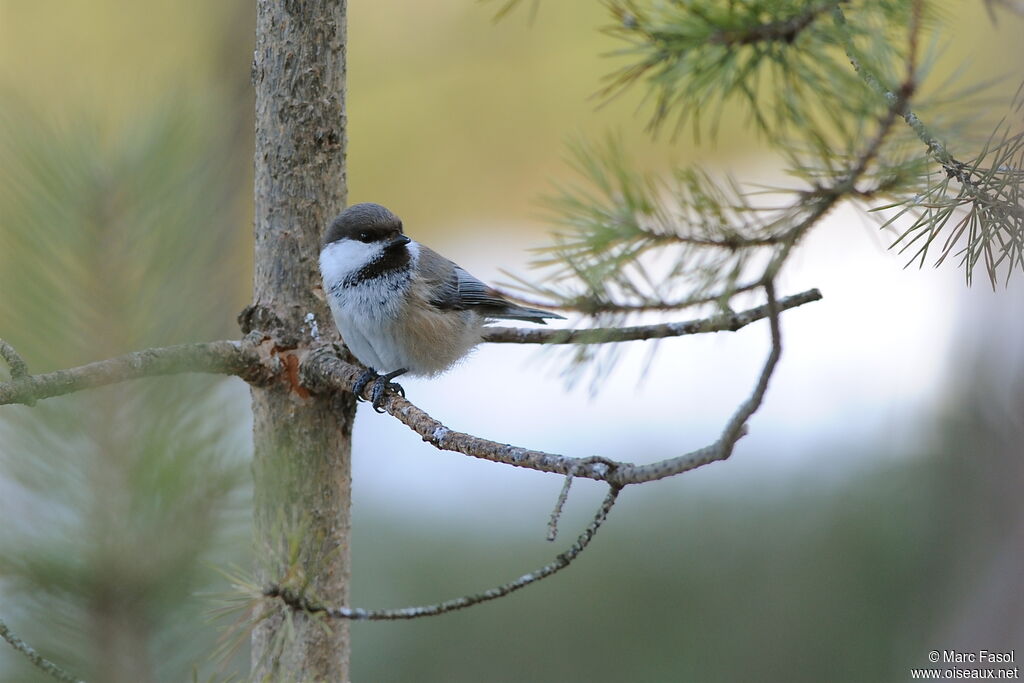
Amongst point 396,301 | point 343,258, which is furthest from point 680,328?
point 396,301

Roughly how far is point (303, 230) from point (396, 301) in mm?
588

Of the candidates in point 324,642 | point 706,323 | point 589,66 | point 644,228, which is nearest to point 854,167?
point 644,228

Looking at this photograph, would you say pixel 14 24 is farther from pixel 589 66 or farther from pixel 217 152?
pixel 217 152

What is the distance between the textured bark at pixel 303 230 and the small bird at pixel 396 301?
0.11 meters

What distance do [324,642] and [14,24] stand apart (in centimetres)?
255

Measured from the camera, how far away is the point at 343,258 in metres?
2.12

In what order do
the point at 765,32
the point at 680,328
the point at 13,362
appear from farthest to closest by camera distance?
the point at 680,328
the point at 765,32
the point at 13,362

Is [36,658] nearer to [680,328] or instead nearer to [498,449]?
[498,449]

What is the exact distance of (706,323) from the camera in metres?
1.53

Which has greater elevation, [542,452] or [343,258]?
[343,258]

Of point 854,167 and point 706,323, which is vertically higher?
point 706,323

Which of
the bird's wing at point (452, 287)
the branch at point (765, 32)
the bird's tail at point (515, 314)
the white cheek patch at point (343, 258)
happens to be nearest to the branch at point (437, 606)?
the branch at point (765, 32)

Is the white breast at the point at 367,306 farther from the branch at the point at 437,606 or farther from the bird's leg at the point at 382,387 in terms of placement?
the branch at the point at 437,606

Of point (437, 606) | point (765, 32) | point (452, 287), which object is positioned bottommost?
point (437, 606)
